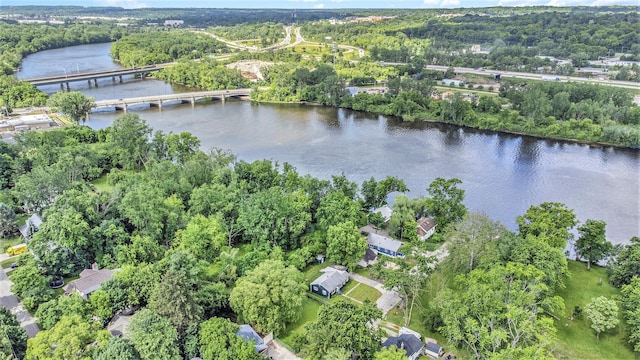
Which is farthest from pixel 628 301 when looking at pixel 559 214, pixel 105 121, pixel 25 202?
pixel 105 121

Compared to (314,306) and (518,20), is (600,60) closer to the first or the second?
(518,20)

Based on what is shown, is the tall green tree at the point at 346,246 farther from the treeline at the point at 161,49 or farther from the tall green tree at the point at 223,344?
the treeline at the point at 161,49

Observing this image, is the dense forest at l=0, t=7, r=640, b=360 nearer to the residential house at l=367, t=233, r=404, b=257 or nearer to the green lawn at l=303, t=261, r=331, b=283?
the green lawn at l=303, t=261, r=331, b=283

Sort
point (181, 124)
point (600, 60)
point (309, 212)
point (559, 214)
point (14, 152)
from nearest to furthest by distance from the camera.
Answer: point (559, 214) → point (309, 212) → point (14, 152) → point (181, 124) → point (600, 60)

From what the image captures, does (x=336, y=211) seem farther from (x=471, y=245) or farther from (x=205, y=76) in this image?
(x=205, y=76)

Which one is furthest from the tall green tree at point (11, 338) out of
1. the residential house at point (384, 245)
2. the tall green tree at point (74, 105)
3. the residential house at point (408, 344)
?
the tall green tree at point (74, 105)

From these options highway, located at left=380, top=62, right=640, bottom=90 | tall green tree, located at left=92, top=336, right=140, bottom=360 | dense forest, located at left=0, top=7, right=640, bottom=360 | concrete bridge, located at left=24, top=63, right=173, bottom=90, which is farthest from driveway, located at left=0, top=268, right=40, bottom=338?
highway, located at left=380, top=62, right=640, bottom=90
